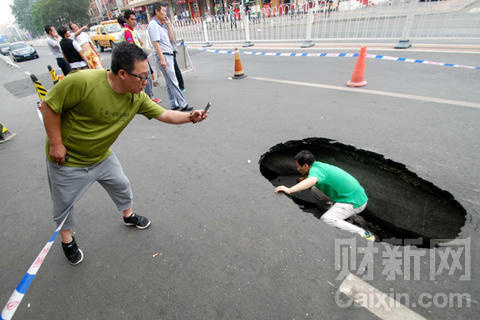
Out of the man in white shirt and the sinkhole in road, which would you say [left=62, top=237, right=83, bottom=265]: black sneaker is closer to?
the sinkhole in road

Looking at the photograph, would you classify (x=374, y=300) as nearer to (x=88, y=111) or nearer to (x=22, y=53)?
(x=88, y=111)

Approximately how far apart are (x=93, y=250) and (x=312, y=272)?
6.58 ft

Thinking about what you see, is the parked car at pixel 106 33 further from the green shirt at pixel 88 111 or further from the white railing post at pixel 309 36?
the green shirt at pixel 88 111

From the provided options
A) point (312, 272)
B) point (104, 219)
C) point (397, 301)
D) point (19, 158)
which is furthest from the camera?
point (19, 158)

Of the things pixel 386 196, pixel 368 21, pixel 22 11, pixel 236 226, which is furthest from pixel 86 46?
pixel 22 11

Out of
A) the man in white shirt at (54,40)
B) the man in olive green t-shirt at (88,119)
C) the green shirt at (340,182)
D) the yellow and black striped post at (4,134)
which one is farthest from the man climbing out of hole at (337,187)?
the man in white shirt at (54,40)

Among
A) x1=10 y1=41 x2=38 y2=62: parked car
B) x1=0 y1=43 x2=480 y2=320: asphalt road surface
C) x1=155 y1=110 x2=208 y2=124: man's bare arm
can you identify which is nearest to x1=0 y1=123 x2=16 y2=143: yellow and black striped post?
x1=0 y1=43 x2=480 y2=320: asphalt road surface

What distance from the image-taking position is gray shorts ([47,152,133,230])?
1.90 m

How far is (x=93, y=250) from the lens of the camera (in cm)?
232

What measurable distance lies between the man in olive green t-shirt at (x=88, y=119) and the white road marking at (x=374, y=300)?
1828 mm

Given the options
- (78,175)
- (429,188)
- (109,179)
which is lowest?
(429,188)

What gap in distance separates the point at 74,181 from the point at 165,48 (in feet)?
13.8

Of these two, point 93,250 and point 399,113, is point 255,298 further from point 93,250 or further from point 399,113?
point 399,113


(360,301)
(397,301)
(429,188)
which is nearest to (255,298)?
(360,301)
